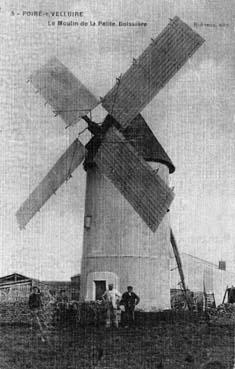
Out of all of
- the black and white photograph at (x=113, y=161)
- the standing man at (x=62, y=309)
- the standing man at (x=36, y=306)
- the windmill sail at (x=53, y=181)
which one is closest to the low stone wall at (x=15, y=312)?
the black and white photograph at (x=113, y=161)

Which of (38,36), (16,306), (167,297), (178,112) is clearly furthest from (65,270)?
(38,36)

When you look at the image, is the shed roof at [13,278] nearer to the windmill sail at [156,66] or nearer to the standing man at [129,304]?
the standing man at [129,304]

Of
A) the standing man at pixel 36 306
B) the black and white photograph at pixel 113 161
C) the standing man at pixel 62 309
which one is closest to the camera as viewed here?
the black and white photograph at pixel 113 161

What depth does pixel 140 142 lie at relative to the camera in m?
8.75

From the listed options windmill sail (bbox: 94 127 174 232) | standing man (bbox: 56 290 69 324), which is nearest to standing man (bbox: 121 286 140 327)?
standing man (bbox: 56 290 69 324)

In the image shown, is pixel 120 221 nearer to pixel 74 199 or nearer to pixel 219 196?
pixel 74 199

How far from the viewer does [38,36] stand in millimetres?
7137

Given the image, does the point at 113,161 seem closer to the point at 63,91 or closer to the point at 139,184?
the point at 139,184

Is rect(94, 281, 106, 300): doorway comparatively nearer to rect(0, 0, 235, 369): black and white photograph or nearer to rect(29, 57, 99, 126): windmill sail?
rect(0, 0, 235, 369): black and white photograph

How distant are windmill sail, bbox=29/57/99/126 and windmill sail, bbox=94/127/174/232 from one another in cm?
75

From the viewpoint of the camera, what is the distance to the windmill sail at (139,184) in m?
7.97

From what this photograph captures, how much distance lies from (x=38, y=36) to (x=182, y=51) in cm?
192

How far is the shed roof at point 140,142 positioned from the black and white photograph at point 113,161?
1.0 inches

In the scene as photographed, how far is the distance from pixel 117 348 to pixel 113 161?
9.21 ft
